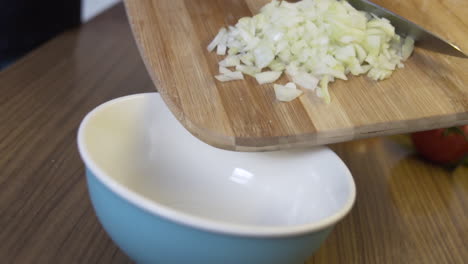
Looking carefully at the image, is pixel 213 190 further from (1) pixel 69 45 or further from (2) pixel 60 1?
(2) pixel 60 1

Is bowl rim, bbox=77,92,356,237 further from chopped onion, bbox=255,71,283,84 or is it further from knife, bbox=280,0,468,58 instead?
knife, bbox=280,0,468,58

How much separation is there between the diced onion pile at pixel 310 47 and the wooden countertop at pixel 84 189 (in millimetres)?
249

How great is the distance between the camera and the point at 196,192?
2.53ft

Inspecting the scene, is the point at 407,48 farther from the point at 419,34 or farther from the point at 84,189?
the point at 84,189

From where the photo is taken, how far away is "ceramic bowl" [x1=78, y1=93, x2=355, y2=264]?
49 centimetres

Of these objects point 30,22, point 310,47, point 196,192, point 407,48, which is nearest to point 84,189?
point 196,192

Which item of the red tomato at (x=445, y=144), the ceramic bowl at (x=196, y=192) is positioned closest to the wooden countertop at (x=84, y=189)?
the red tomato at (x=445, y=144)

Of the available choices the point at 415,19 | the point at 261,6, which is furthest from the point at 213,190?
the point at 415,19

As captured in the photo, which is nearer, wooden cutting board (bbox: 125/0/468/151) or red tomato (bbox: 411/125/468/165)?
wooden cutting board (bbox: 125/0/468/151)

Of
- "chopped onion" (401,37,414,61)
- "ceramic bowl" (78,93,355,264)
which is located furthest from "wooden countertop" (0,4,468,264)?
"chopped onion" (401,37,414,61)

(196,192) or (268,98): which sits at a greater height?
(268,98)

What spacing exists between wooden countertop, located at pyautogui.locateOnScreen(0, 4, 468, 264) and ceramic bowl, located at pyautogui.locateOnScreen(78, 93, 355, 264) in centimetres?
13

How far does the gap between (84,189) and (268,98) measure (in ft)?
1.19

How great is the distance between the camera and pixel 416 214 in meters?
0.89
